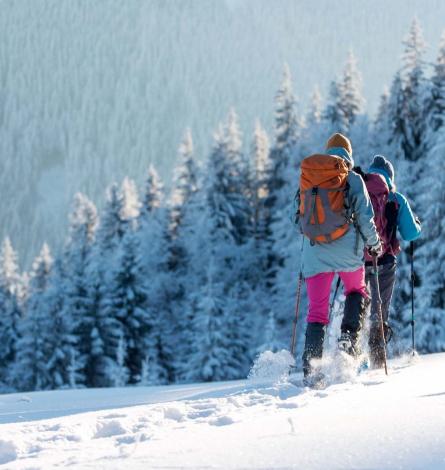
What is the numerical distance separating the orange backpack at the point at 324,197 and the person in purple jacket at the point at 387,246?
1276mm

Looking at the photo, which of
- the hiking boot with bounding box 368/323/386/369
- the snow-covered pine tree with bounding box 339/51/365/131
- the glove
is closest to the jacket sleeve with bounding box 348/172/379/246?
the glove

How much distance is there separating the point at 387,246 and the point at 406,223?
1.09 ft

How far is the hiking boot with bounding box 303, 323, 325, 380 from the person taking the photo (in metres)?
5.50

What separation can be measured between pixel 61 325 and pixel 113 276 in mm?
4766

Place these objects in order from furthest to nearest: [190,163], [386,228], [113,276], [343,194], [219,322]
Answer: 1. [190,163]
2. [113,276]
3. [219,322]
4. [386,228]
5. [343,194]

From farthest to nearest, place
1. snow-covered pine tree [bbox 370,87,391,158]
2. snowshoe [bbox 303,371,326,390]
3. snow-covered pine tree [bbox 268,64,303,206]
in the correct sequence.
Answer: snow-covered pine tree [bbox 268,64,303,206] < snow-covered pine tree [bbox 370,87,391,158] < snowshoe [bbox 303,371,326,390]

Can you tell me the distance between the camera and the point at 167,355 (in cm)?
3978

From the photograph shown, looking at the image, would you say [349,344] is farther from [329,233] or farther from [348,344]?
[329,233]

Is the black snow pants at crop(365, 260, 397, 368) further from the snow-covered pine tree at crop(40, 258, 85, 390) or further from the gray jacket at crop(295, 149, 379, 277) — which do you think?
the snow-covered pine tree at crop(40, 258, 85, 390)

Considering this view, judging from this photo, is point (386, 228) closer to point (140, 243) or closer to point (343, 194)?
point (343, 194)

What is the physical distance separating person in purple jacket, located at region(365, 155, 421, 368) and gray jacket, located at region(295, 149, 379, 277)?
1.03 metres

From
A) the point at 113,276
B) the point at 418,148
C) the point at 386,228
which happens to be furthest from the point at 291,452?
the point at 113,276

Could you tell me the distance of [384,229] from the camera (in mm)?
6801

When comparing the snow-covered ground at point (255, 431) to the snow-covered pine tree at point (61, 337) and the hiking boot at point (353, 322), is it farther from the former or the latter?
the snow-covered pine tree at point (61, 337)
